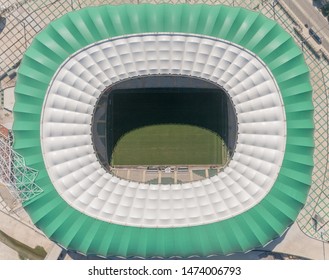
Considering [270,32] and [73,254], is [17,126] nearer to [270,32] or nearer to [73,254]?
[73,254]

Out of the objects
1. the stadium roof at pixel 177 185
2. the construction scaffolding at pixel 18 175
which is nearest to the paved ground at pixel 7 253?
the stadium roof at pixel 177 185

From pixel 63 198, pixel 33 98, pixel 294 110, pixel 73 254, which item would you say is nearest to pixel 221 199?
pixel 294 110

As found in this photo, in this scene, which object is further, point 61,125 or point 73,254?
Result: point 73,254

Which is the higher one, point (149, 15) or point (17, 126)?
point (149, 15)

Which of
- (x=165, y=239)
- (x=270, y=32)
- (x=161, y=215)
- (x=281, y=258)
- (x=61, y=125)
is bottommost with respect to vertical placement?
(x=281, y=258)

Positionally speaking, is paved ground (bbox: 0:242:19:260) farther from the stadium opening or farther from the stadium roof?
the stadium opening

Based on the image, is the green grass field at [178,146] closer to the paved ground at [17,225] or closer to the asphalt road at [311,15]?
the paved ground at [17,225]

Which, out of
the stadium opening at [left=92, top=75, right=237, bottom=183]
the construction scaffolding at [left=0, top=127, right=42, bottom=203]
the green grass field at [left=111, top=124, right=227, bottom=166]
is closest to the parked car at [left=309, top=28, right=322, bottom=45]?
the stadium opening at [left=92, top=75, right=237, bottom=183]
